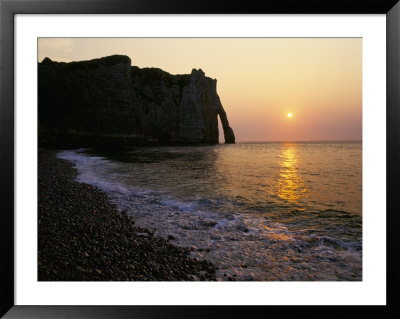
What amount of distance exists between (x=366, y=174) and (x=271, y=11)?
2.31 m

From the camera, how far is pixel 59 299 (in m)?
2.86

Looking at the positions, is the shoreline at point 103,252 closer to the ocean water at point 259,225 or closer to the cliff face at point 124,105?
the ocean water at point 259,225

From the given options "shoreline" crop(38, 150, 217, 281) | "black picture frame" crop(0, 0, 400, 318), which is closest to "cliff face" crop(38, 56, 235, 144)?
"shoreline" crop(38, 150, 217, 281)

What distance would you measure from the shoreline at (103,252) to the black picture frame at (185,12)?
0.37m

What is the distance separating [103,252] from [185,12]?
334 centimetres

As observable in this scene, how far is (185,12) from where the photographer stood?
9.77 feet

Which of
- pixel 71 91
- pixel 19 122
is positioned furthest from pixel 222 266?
pixel 71 91

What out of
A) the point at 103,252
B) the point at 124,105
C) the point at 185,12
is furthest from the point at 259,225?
the point at 124,105

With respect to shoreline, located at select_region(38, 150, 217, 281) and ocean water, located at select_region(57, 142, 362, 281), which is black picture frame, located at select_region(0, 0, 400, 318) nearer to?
shoreline, located at select_region(38, 150, 217, 281)

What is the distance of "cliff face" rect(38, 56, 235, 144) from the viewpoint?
2658 centimetres

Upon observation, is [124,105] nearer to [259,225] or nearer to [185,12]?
[259,225]

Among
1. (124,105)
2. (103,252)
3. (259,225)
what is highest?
(124,105)

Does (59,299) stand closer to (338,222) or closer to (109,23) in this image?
(109,23)

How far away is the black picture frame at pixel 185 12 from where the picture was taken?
277cm
